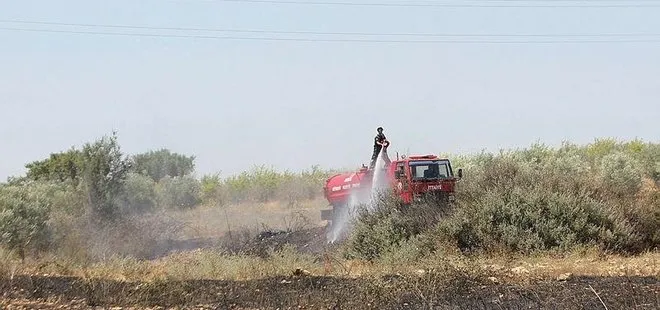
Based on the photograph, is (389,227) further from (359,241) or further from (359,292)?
(359,292)

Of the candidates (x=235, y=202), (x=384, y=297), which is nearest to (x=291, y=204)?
(x=235, y=202)

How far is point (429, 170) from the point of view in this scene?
96.2 ft

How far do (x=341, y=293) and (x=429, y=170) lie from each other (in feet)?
48.7

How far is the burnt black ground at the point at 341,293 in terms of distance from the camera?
1286 cm

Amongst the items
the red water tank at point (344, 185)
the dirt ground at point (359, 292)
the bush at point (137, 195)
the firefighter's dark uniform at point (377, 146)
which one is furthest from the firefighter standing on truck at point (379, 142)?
the bush at point (137, 195)

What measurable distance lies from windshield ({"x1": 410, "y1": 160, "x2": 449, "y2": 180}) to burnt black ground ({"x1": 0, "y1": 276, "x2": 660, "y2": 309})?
37.7ft

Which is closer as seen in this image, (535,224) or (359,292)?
(359,292)

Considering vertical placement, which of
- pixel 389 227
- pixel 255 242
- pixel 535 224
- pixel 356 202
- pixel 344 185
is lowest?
pixel 255 242

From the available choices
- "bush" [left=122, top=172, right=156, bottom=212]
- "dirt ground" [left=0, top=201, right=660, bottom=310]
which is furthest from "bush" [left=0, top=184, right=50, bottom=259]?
"dirt ground" [left=0, top=201, right=660, bottom=310]

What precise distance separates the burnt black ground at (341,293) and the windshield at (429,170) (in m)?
11.5

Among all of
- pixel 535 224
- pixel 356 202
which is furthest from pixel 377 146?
pixel 535 224

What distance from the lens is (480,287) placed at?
15.3m

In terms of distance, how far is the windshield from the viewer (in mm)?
29016

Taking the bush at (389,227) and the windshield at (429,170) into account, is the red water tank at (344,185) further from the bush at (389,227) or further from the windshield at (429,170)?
the bush at (389,227)
